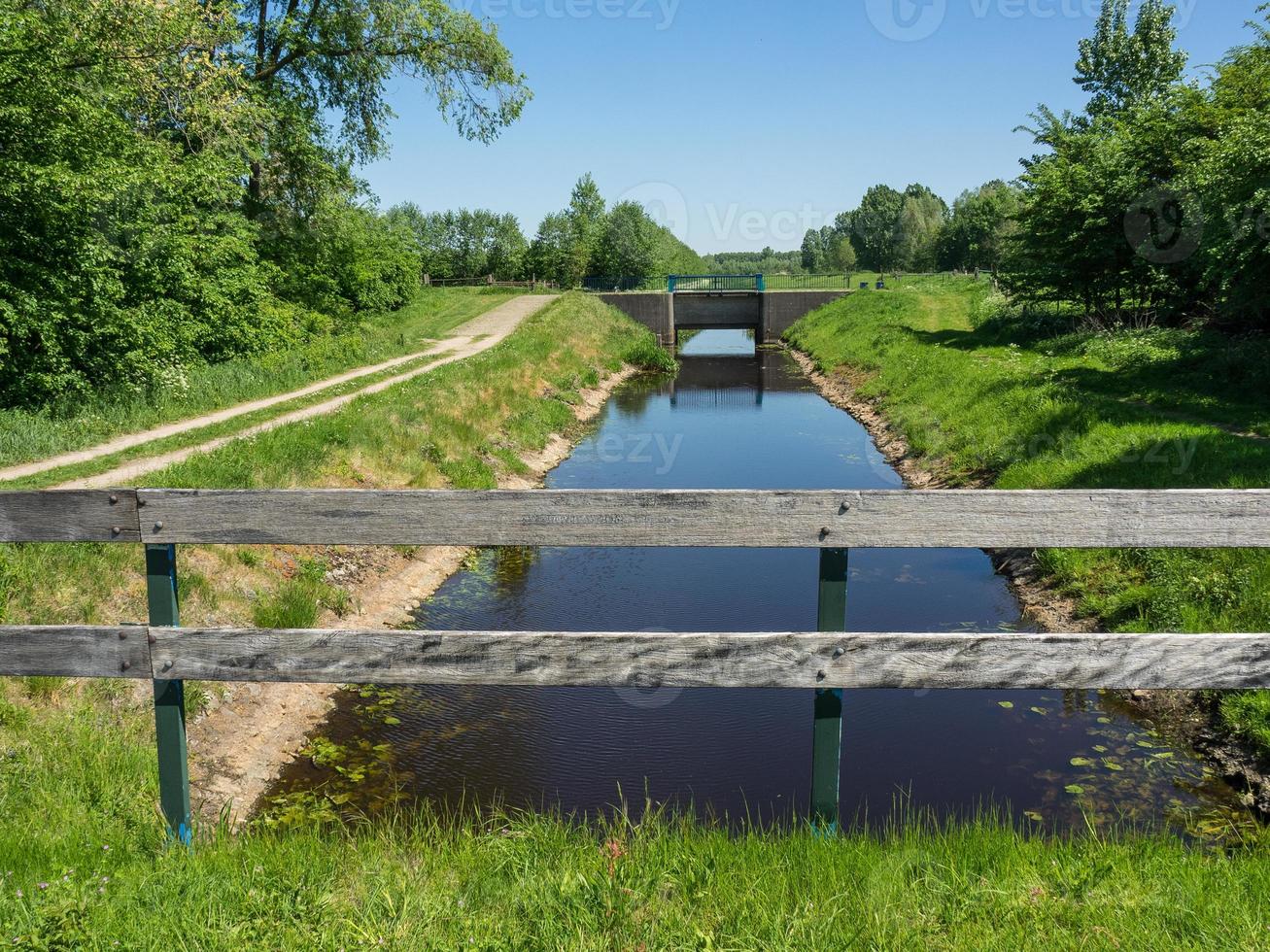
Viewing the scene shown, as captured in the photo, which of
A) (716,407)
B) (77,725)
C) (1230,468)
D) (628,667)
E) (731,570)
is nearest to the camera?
(628,667)

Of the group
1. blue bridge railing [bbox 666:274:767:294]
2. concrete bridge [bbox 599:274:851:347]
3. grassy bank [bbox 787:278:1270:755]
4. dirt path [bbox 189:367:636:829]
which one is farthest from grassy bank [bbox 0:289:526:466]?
blue bridge railing [bbox 666:274:767:294]

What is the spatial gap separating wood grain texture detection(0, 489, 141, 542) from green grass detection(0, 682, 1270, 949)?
1.24 metres

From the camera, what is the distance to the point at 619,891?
132 inches

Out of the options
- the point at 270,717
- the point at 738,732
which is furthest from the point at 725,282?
the point at 270,717

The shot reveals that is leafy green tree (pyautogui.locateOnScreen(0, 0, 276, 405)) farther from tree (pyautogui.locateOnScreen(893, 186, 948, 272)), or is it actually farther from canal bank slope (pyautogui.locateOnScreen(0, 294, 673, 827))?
tree (pyautogui.locateOnScreen(893, 186, 948, 272))

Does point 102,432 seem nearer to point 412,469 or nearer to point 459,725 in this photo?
point 412,469

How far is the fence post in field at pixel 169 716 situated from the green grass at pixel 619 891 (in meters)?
0.11

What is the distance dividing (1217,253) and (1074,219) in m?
9.95

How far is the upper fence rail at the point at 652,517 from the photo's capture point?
11.7 ft

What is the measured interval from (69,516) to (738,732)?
6103mm

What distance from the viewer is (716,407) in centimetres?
3119

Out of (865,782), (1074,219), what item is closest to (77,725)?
(865,782)

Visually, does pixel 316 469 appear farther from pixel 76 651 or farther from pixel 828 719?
pixel 828 719

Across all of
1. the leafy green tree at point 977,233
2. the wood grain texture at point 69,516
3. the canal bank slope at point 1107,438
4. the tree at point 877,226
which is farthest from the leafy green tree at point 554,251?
the wood grain texture at point 69,516
